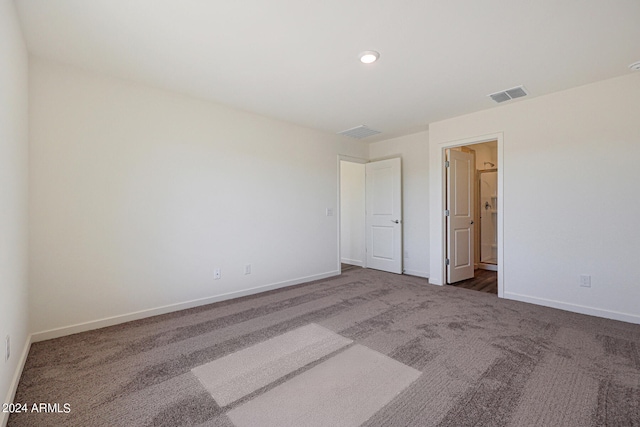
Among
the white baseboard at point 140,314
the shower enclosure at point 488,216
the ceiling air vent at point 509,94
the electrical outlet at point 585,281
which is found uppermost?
the ceiling air vent at point 509,94

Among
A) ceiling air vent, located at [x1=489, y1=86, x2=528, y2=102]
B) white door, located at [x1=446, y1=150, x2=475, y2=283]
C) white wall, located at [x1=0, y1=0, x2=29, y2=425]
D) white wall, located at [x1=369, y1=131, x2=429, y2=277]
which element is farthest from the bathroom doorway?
white wall, located at [x1=0, y1=0, x2=29, y2=425]

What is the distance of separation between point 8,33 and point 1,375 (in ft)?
6.54

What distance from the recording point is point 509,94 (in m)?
3.21

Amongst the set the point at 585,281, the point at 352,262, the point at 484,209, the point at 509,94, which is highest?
the point at 509,94

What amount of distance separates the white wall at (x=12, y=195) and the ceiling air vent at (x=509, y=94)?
4.20 meters

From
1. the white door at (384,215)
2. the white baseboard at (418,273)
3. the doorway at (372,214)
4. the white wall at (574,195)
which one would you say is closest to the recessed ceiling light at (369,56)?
the white wall at (574,195)

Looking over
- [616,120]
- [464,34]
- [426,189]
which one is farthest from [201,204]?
[616,120]

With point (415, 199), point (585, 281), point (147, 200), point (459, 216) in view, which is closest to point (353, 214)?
point (415, 199)

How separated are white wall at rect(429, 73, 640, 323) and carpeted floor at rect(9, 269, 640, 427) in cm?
36

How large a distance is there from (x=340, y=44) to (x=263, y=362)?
2.58m

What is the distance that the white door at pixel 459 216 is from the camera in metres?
4.32

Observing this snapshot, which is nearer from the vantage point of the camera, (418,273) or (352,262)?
(418,273)

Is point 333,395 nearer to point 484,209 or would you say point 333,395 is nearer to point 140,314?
point 140,314

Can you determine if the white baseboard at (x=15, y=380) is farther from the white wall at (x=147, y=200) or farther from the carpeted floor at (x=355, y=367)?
the white wall at (x=147, y=200)
